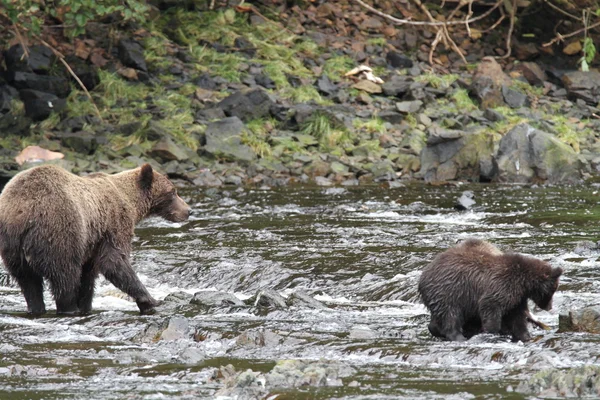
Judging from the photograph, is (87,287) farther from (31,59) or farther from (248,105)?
(31,59)

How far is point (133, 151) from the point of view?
20844mm

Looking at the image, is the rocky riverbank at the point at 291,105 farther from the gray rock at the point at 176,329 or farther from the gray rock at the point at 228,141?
the gray rock at the point at 176,329

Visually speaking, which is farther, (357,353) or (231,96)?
(231,96)

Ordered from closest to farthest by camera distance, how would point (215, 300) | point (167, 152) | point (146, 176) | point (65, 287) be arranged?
point (65, 287)
point (215, 300)
point (146, 176)
point (167, 152)

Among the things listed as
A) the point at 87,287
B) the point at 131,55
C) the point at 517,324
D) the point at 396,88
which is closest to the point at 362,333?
the point at 517,324

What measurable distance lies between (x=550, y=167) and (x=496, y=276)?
39.3 ft

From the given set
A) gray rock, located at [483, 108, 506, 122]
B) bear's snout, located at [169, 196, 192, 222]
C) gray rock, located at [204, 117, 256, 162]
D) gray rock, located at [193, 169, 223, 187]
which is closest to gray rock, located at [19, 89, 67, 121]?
gray rock, located at [204, 117, 256, 162]

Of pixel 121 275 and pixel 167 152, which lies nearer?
pixel 121 275

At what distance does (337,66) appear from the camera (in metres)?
26.7

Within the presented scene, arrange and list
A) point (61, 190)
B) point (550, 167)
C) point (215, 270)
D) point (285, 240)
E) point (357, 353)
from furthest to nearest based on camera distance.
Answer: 1. point (550, 167)
2. point (285, 240)
3. point (215, 270)
4. point (61, 190)
5. point (357, 353)

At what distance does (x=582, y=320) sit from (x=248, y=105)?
15076 millimetres

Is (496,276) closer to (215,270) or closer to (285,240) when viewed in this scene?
(215,270)

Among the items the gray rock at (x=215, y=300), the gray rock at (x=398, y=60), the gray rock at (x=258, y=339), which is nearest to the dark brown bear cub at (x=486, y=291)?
the gray rock at (x=258, y=339)

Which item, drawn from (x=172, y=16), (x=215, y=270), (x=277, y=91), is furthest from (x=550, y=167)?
(x=172, y=16)
